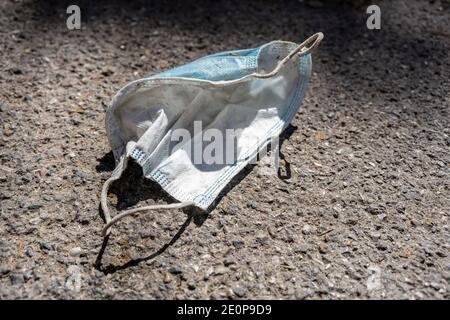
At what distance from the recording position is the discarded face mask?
1.26 meters

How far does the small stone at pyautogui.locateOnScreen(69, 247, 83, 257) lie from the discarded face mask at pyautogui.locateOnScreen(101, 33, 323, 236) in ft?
0.23

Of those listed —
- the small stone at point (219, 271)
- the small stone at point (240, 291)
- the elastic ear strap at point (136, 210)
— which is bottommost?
the small stone at point (240, 291)

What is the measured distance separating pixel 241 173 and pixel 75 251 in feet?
1.52

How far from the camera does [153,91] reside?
1.30 meters

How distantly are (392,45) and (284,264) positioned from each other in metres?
1.06

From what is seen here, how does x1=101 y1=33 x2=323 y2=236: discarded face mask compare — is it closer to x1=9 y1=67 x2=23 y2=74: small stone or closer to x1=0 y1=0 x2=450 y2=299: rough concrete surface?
x1=0 y1=0 x2=450 y2=299: rough concrete surface

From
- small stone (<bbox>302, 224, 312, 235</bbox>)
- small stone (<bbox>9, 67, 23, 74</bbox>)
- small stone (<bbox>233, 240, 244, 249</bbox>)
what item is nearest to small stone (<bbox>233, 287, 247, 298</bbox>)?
small stone (<bbox>233, 240, 244, 249</bbox>)

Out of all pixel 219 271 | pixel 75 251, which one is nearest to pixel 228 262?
pixel 219 271

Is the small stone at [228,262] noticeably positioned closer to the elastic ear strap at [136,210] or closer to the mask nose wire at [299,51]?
the elastic ear strap at [136,210]

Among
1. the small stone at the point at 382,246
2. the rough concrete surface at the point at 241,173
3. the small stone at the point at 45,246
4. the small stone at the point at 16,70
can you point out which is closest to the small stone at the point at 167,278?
the rough concrete surface at the point at 241,173

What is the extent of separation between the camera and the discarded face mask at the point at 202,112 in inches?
49.4

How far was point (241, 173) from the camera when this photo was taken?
4.39 ft
